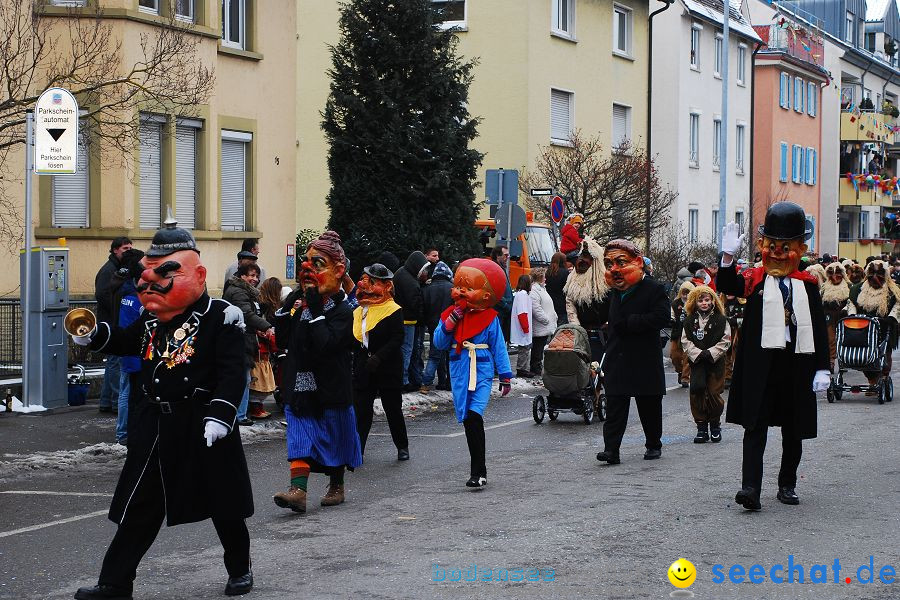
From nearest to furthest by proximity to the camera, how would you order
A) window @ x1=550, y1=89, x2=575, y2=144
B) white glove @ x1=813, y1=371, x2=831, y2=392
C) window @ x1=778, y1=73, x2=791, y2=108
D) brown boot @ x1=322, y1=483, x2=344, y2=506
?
white glove @ x1=813, y1=371, x2=831, y2=392
brown boot @ x1=322, y1=483, x2=344, y2=506
window @ x1=550, y1=89, x2=575, y2=144
window @ x1=778, y1=73, x2=791, y2=108

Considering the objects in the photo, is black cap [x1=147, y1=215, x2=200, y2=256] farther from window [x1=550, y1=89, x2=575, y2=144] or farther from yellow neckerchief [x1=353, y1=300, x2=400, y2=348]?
window [x1=550, y1=89, x2=575, y2=144]

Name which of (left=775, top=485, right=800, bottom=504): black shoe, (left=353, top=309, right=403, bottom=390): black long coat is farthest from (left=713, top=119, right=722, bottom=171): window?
(left=775, top=485, right=800, bottom=504): black shoe

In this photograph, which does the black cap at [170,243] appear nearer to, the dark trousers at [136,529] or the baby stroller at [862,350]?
the dark trousers at [136,529]

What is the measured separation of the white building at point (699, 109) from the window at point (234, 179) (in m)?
19.4

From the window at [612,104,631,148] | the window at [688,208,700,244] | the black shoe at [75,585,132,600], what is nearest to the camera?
the black shoe at [75,585,132,600]

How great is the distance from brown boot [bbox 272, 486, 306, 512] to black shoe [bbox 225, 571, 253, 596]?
213 centimetres

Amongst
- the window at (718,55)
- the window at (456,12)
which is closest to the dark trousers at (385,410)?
the window at (456,12)

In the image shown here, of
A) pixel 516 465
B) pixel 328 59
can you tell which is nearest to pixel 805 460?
pixel 516 465

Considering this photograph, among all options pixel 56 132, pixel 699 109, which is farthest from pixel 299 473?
pixel 699 109

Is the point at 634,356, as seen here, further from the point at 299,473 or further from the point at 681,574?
the point at 681,574

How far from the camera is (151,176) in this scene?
67.4 ft

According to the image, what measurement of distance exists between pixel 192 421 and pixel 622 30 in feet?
112

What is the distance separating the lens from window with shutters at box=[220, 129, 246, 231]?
22500 mm

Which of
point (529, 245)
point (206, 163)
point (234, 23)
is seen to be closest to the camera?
point (206, 163)
